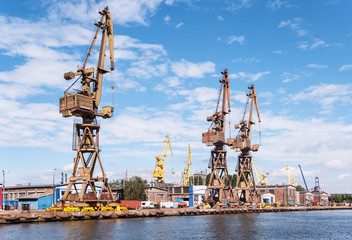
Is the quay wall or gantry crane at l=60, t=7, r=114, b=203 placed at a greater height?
gantry crane at l=60, t=7, r=114, b=203

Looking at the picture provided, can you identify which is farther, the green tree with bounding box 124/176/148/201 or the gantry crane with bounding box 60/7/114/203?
the green tree with bounding box 124/176/148/201

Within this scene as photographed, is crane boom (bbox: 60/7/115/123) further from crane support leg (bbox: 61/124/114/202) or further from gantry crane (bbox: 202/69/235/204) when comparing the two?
gantry crane (bbox: 202/69/235/204)

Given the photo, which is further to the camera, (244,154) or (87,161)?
(244,154)

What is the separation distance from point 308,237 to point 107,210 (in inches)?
1294

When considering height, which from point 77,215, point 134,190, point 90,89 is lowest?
point 77,215

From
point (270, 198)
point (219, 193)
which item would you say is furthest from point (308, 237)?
point (270, 198)

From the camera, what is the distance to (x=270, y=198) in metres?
143

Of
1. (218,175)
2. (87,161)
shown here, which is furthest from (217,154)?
(87,161)

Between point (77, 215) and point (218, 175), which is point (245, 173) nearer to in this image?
point (218, 175)

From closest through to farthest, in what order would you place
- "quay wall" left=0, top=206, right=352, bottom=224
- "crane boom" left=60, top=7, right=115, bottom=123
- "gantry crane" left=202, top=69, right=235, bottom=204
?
"quay wall" left=0, top=206, right=352, bottom=224
"crane boom" left=60, top=7, right=115, bottom=123
"gantry crane" left=202, top=69, right=235, bottom=204

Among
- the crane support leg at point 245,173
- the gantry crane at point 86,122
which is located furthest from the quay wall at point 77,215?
the crane support leg at point 245,173

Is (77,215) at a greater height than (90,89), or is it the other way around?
(90,89)

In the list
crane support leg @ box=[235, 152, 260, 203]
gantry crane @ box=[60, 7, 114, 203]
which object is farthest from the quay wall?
crane support leg @ box=[235, 152, 260, 203]

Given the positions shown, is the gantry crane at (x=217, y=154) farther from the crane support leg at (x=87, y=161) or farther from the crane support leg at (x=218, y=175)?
the crane support leg at (x=87, y=161)
